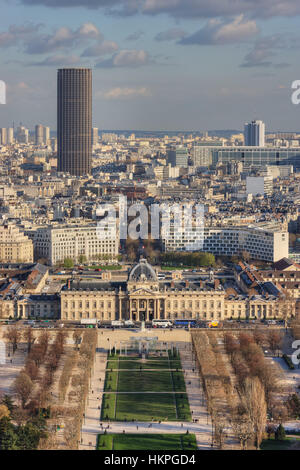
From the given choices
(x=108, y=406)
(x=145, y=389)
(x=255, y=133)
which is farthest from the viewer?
(x=255, y=133)

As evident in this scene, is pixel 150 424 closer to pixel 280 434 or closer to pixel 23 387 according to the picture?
pixel 280 434

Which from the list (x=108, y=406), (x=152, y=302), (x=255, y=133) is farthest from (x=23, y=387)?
(x=255, y=133)

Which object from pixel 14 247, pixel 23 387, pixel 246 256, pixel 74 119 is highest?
pixel 74 119

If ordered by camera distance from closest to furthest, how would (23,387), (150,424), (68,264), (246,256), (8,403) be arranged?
1. (150,424)
2. (8,403)
3. (23,387)
4. (68,264)
5. (246,256)

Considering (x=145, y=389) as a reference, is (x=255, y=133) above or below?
above

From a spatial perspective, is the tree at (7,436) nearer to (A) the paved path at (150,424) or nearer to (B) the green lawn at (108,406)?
(A) the paved path at (150,424)

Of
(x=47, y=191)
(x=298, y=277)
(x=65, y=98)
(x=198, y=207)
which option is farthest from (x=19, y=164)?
(x=298, y=277)

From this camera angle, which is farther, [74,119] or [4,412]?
[74,119]

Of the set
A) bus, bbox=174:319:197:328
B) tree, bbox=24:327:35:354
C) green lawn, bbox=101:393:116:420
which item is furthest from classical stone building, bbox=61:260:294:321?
green lawn, bbox=101:393:116:420

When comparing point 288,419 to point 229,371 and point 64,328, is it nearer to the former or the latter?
point 229,371
